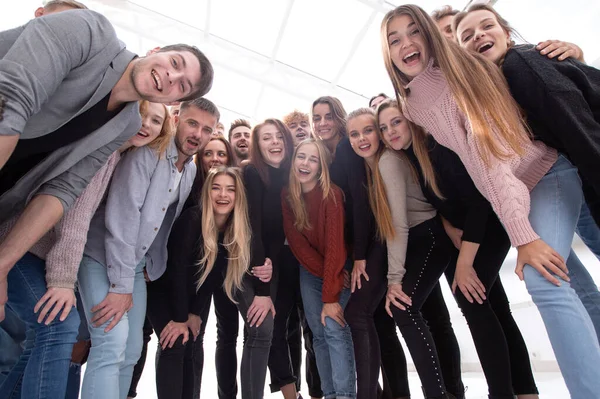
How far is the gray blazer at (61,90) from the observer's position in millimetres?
1029

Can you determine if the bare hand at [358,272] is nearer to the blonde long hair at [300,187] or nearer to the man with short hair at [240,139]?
the blonde long hair at [300,187]

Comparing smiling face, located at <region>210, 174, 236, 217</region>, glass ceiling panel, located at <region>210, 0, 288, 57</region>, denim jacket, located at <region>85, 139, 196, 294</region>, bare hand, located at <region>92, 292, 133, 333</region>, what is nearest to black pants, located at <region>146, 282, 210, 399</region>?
denim jacket, located at <region>85, 139, 196, 294</region>

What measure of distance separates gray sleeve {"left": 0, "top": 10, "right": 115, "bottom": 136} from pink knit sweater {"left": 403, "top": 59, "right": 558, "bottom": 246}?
1200 mm

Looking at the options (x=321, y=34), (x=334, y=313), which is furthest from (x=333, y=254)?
(x=321, y=34)

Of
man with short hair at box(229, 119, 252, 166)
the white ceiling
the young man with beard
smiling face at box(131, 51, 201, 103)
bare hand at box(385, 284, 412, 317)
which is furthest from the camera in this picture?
the white ceiling

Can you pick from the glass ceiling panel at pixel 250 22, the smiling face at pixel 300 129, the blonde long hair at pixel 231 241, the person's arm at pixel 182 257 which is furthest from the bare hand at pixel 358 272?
the glass ceiling panel at pixel 250 22

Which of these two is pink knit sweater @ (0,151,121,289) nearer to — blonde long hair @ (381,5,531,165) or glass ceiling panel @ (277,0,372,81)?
blonde long hair @ (381,5,531,165)

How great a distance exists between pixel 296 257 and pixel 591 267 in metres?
2.12

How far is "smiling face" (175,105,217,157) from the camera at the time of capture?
6.97 feet

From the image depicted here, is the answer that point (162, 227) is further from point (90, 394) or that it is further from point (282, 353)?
point (282, 353)

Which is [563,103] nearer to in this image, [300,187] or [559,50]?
[559,50]

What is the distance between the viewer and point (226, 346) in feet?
7.20

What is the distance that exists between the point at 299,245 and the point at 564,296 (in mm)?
1322

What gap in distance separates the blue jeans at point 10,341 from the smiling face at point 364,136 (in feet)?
6.01
